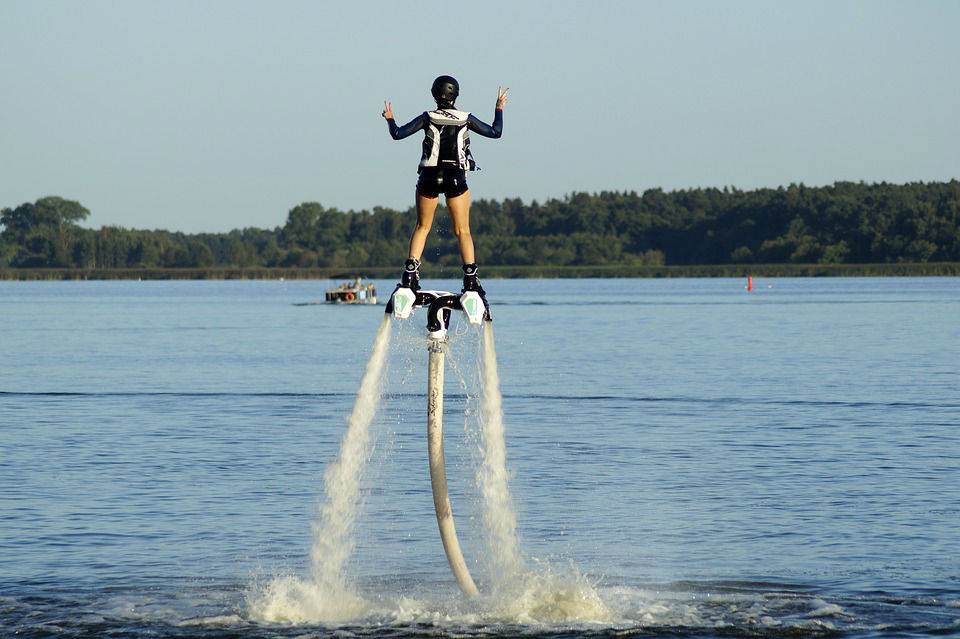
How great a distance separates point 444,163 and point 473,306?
2014 millimetres

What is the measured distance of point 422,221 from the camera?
19438 mm

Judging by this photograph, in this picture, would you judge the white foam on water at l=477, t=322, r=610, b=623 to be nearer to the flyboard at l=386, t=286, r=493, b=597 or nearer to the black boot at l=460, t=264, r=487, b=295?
the flyboard at l=386, t=286, r=493, b=597

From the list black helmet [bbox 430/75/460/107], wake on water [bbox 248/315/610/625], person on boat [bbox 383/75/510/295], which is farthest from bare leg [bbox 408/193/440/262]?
wake on water [bbox 248/315/610/625]

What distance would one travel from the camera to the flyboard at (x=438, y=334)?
19.1m

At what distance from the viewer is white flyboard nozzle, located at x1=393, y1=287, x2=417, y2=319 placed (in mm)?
19078

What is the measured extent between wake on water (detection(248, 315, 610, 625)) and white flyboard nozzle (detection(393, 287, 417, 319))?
9.14 ft

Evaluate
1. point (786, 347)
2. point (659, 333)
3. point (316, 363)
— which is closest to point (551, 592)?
point (316, 363)

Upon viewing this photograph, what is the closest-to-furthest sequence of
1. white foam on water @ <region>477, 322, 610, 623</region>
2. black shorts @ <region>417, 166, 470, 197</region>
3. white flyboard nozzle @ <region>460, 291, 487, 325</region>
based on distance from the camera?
1. white flyboard nozzle @ <region>460, 291, 487, 325</region>
2. black shorts @ <region>417, 166, 470, 197</region>
3. white foam on water @ <region>477, 322, 610, 623</region>

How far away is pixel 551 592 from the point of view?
2561cm

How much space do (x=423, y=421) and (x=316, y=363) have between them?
1459 inches

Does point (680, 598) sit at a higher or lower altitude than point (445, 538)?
lower

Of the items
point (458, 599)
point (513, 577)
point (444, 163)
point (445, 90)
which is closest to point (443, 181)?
point (444, 163)

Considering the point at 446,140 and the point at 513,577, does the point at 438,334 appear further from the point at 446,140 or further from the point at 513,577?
the point at 513,577

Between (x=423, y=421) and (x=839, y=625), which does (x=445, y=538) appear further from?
(x=423, y=421)
